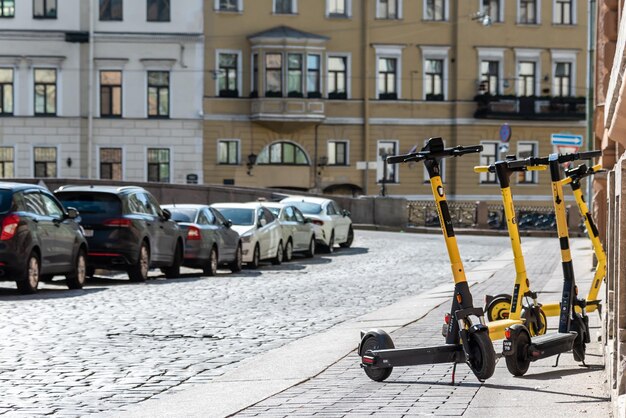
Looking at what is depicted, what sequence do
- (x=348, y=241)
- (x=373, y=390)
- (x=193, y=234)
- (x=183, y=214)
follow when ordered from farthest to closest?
(x=348, y=241)
(x=183, y=214)
(x=193, y=234)
(x=373, y=390)

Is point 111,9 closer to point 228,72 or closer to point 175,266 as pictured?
point 228,72

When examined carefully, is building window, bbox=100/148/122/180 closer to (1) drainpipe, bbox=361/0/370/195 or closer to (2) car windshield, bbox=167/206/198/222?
(1) drainpipe, bbox=361/0/370/195

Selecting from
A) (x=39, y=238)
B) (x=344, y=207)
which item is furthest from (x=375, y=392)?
(x=344, y=207)

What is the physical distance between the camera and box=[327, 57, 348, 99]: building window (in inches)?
2520

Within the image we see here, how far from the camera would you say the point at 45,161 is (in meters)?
62.1

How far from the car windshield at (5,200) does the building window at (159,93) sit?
43.2 m

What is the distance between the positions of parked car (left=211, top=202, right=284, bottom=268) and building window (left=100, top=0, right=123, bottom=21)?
31813 mm

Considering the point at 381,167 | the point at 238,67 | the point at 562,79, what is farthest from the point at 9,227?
the point at 562,79

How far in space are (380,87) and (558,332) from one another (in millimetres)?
54290

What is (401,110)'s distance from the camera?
64.9 metres

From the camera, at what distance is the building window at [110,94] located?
62125 millimetres

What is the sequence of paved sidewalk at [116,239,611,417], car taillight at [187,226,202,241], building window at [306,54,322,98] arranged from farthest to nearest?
building window at [306,54,322,98]
car taillight at [187,226,202,241]
paved sidewalk at [116,239,611,417]

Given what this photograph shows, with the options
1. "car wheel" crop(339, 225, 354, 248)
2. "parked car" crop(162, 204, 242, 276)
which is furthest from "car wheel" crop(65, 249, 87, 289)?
"car wheel" crop(339, 225, 354, 248)

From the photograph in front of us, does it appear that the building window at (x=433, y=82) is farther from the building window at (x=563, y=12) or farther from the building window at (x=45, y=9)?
the building window at (x=45, y=9)
